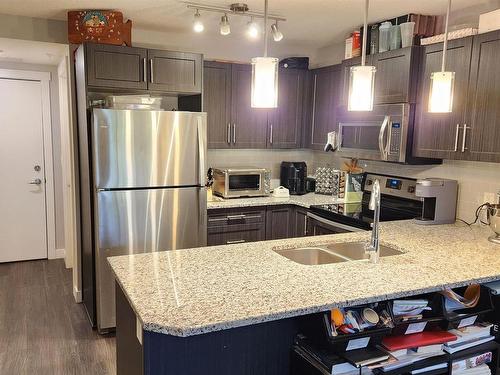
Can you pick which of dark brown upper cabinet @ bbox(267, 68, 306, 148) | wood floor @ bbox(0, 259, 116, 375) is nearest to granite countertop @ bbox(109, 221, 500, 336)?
wood floor @ bbox(0, 259, 116, 375)

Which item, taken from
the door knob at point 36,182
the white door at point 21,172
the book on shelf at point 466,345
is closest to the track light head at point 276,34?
the book on shelf at point 466,345

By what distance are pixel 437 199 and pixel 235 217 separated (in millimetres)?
1647

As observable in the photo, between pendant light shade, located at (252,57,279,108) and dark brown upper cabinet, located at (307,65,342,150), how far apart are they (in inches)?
80.1

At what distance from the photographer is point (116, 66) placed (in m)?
3.27

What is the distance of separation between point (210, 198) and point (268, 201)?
1.72 feet

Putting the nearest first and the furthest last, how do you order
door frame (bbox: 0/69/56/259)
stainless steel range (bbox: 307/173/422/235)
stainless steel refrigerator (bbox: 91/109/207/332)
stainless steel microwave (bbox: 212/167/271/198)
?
stainless steel refrigerator (bbox: 91/109/207/332), stainless steel range (bbox: 307/173/422/235), stainless steel microwave (bbox: 212/167/271/198), door frame (bbox: 0/69/56/259)

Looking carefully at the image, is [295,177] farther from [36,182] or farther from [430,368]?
[36,182]

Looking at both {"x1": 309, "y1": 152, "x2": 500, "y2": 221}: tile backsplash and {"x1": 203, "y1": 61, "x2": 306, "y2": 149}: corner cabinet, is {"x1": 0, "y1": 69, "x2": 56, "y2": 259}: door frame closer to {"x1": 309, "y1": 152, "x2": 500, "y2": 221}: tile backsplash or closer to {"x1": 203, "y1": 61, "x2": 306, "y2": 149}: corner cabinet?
{"x1": 203, "y1": 61, "x2": 306, "y2": 149}: corner cabinet

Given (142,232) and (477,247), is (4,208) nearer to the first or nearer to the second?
(142,232)

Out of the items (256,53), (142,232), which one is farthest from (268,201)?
(256,53)

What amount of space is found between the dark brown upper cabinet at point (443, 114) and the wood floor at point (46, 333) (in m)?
2.59

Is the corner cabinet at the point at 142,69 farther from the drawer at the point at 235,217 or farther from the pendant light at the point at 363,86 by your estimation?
the pendant light at the point at 363,86

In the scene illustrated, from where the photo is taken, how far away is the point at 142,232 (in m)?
3.34

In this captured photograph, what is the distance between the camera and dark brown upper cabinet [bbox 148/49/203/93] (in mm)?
3396
